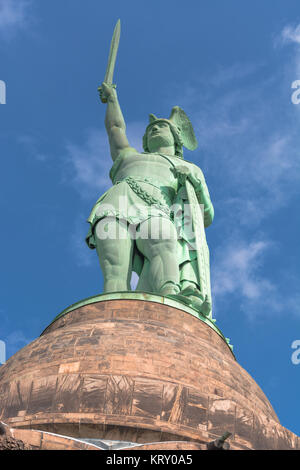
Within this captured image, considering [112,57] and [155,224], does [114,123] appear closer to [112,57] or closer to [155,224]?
[112,57]

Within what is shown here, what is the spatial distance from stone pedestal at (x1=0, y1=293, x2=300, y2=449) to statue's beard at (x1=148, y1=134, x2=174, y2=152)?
571 centimetres

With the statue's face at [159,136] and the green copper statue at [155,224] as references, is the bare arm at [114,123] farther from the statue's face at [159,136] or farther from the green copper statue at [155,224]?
the statue's face at [159,136]

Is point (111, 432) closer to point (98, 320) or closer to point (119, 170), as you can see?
point (98, 320)

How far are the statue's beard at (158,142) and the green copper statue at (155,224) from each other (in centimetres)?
2

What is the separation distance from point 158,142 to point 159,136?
0.38 ft

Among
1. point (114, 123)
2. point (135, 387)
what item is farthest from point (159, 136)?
point (135, 387)

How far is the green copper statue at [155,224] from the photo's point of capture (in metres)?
9.99

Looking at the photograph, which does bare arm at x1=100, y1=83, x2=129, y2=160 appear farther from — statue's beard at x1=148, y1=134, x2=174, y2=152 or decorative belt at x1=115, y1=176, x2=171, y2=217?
decorative belt at x1=115, y1=176, x2=171, y2=217

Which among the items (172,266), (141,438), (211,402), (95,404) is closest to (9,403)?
(95,404)

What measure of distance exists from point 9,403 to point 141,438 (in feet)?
4.52

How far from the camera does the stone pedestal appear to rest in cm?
639

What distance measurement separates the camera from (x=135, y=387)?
6.62 metres

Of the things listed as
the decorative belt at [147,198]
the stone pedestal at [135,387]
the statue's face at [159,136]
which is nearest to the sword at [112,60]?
the statue's face at [159,136]

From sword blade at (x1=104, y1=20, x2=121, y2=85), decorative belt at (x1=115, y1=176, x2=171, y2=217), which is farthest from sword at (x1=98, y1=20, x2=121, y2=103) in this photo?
decorative belt at (x1=115, y1=176, x2=171, y2=217)
